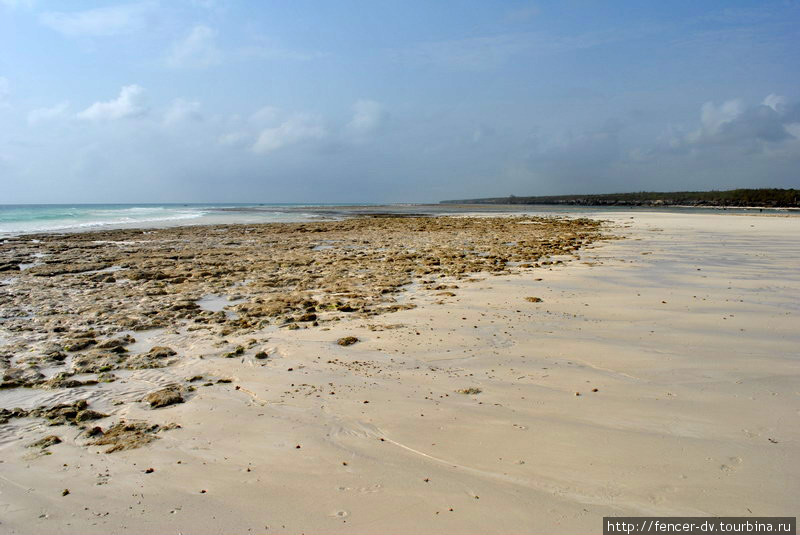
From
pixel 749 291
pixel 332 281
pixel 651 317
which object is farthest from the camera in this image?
pixel 332 281

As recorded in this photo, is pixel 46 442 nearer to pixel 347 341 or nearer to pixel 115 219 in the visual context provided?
pixel 347 341

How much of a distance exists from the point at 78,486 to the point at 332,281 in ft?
23.4

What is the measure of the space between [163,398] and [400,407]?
2.06 m

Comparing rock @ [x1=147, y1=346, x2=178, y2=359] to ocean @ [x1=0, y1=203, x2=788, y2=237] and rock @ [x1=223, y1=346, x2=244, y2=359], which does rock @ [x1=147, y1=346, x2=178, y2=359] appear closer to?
rock @ [x1=223, y1=346, x2=244, y2=359]

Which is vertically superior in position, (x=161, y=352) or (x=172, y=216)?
(x=172, y=216)

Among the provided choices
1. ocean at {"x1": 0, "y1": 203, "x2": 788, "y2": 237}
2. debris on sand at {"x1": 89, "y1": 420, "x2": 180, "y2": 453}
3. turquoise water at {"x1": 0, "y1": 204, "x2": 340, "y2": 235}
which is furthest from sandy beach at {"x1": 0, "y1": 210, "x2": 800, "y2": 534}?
turquoise water at {"x1": 0, "y1": 204, "x2": 340, "y2": 235}

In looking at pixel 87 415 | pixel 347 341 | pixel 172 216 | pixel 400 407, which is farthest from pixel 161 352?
pixel 172 216

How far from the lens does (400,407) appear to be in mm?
3963

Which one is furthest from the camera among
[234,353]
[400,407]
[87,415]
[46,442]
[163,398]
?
[234,353]

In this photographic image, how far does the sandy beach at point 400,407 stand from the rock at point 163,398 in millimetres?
32

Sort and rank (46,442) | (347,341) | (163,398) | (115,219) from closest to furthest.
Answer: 1. (46,442)
2. (163,398)
3. (347,341)
4. (115,219)

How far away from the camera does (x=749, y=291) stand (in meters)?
8.05

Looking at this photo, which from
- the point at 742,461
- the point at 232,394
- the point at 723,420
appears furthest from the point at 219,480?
the point at 723,420

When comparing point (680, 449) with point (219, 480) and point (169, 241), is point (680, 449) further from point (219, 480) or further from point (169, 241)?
point (169, 241)
